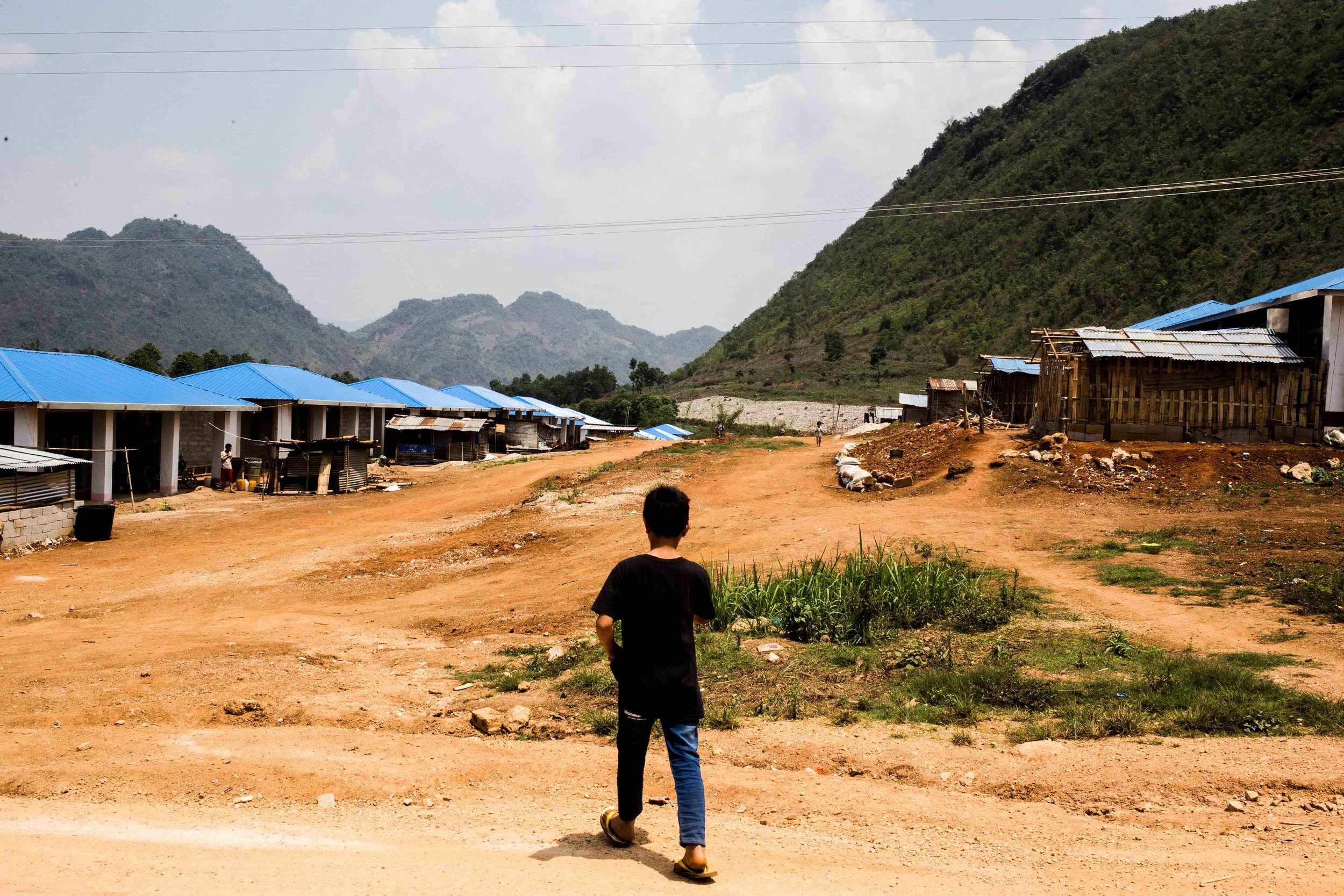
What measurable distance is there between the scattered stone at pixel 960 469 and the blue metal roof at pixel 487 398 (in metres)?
30.4

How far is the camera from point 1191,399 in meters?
19.8

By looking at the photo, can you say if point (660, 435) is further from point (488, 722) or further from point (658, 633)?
point (658, 633)

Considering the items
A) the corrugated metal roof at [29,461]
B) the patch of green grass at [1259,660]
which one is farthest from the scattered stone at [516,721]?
the corrugated metal roof at [29,461]

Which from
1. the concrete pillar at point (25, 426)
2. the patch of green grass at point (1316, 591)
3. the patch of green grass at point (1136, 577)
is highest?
the concrete pillar at point (25, 426)

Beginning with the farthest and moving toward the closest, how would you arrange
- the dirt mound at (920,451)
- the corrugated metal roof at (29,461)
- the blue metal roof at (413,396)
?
the blue metal roof at (413,396) → the dirt mound at (920,451) → the corrugated metal roof at (29,461)

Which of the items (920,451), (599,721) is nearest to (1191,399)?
(920,451)

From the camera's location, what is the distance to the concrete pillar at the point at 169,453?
23531mm

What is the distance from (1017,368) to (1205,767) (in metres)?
29.6

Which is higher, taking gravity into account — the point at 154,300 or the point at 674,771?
the point at 154,300

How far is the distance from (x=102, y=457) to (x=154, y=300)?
140m

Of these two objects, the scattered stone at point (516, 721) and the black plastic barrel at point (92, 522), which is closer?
the scattered stone at point (516, 721)

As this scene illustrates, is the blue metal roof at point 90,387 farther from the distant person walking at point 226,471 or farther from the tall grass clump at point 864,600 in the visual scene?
the tall grass clump at point 864,600

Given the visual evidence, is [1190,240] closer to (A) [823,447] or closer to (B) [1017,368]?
(B) [1017,368]

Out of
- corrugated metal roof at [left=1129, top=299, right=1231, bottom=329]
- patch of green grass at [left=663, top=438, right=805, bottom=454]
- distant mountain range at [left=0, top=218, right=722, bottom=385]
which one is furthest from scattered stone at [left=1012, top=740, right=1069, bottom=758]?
distant mountain range at [left=0, top=218, right=722, bottom=385]
